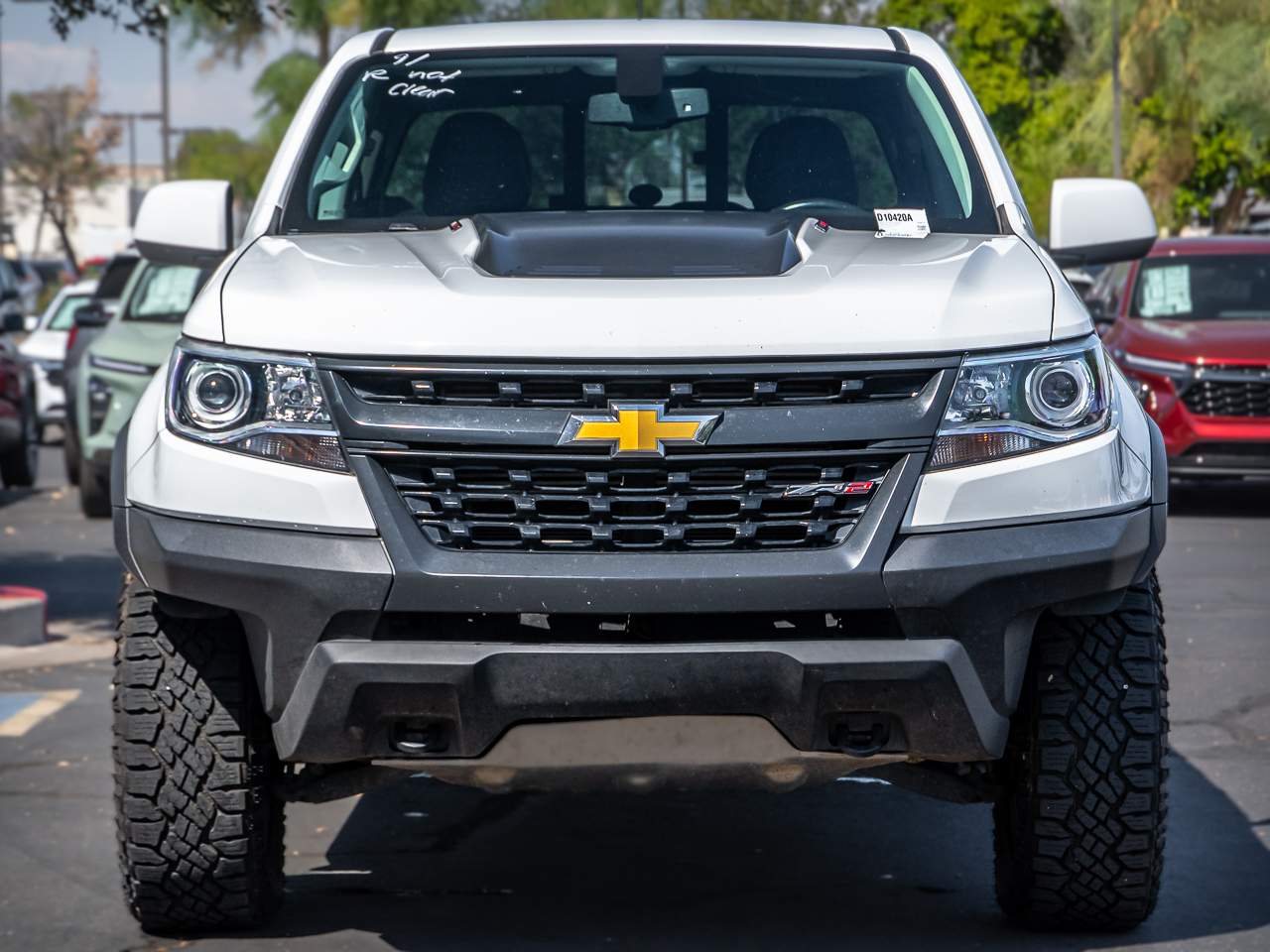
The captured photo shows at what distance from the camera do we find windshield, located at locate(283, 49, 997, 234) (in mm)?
5340

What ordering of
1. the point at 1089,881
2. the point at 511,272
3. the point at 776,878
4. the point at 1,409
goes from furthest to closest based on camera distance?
the point at 1,409, the point at 776,878, the point at 1089,881, the point at 511,272

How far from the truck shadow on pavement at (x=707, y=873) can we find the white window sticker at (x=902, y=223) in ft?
4.86

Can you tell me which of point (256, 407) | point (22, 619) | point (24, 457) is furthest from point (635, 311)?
point (24, 457)

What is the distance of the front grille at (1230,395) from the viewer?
1358 centimetres

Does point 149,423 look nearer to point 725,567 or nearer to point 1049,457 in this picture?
point 725,567

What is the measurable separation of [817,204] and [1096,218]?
681 millimetres

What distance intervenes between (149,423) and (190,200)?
115 centimetres

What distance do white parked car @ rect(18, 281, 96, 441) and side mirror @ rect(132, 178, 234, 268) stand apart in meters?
16.0

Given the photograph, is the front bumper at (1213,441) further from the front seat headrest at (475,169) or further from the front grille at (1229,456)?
the front seat headrest at (475,169)

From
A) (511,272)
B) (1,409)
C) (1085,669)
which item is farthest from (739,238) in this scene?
(1,409)

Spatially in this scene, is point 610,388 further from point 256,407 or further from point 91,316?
point 91,316

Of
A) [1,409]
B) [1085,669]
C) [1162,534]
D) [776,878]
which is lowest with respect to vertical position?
[1,409]

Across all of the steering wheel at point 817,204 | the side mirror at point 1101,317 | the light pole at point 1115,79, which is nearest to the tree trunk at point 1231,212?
the light pole at point 1115,79

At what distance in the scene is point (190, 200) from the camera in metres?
5.36
